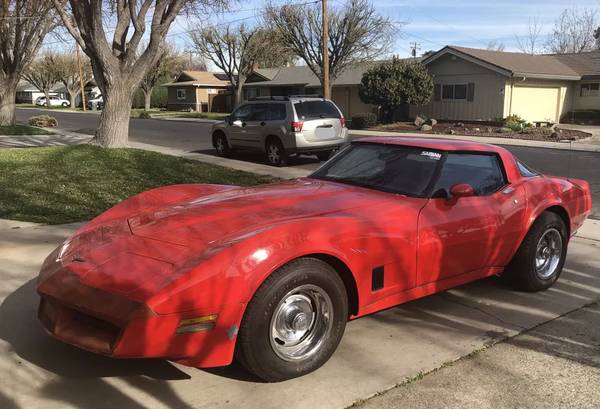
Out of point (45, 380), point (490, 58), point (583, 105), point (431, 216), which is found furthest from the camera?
point (583, 105)

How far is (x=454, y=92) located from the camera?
31.9 m

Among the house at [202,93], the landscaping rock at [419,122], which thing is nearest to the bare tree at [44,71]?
the house at [202,93]

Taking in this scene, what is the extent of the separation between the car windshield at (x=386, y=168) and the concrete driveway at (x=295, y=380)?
3.27ft

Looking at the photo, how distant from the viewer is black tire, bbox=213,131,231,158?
51.7 ft

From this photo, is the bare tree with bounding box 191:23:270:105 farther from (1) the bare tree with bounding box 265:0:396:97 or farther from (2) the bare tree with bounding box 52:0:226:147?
(2) the bare tree with bounding box 52:0:226:147

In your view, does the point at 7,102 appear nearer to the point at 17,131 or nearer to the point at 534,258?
the point at 17,131

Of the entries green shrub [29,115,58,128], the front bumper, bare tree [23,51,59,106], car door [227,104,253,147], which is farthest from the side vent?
bare tree [23,51,59,106]

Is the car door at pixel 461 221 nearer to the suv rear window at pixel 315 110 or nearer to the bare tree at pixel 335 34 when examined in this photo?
the suv rear window at pixel 315 110

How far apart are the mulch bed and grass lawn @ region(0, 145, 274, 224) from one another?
17.2 meters

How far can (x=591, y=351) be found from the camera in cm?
368

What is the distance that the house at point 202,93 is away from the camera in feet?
180

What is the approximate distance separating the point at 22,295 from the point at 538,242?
167 inches

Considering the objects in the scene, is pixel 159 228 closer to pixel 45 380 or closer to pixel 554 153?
pixel 45 380

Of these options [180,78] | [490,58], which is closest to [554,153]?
[490,58]
